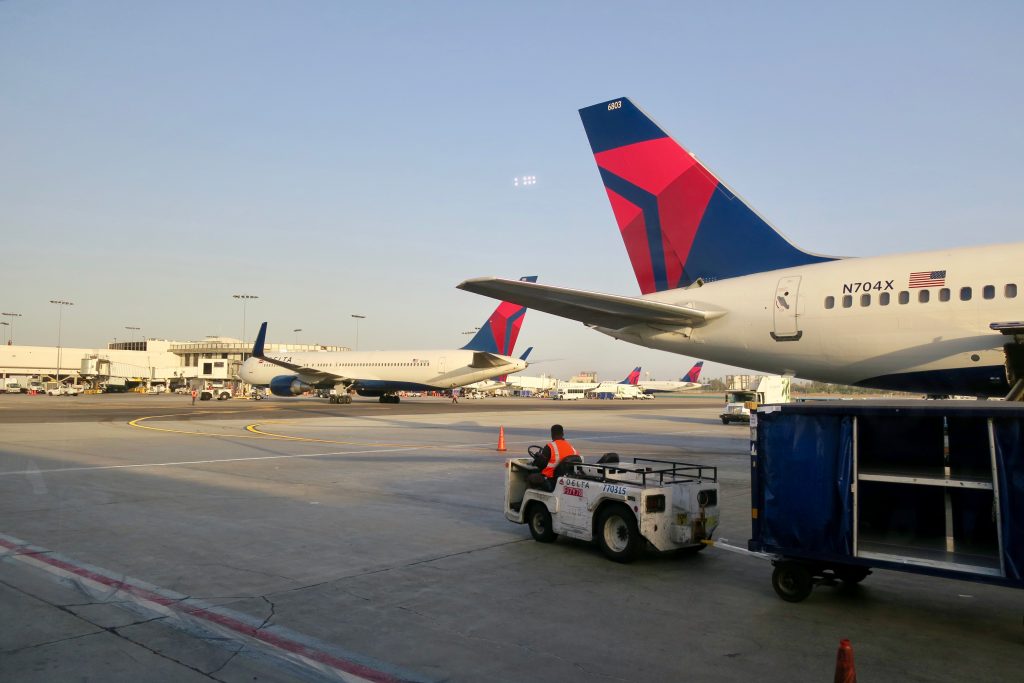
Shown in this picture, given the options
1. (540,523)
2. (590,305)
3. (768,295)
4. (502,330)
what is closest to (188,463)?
(590,305)

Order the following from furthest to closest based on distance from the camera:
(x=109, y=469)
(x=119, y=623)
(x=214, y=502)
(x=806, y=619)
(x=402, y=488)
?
(x=109, y=469), (x=402, y=488), (x=214, y=502), (x=806, y=619), (x=119, y=623)

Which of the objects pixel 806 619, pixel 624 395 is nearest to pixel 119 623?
pixel 806 619

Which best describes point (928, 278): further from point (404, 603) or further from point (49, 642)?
point (49, 642)

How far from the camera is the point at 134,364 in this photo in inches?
5512

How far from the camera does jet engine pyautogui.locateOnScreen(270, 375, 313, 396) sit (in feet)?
221

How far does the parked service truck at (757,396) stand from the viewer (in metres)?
32.7

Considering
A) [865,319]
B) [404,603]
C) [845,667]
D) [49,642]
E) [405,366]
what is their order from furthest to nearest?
[405,366] → [865,319] → [404,603] → [49,642] → [845,667]

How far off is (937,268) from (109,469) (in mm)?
19368

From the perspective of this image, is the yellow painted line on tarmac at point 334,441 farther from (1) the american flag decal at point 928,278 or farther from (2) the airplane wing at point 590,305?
(1) the american flag decal at point 928,278

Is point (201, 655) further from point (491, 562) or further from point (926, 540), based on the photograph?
point (926, 540)

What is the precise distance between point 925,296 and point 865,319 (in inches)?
41.2

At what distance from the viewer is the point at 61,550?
373 inches

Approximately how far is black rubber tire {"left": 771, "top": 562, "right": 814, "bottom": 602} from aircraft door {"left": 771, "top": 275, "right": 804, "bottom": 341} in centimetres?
714

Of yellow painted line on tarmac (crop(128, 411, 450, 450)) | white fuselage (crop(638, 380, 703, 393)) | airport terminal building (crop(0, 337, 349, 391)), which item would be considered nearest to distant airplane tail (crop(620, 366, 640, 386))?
white fuselage (crop(638, 380, 703, 393))
